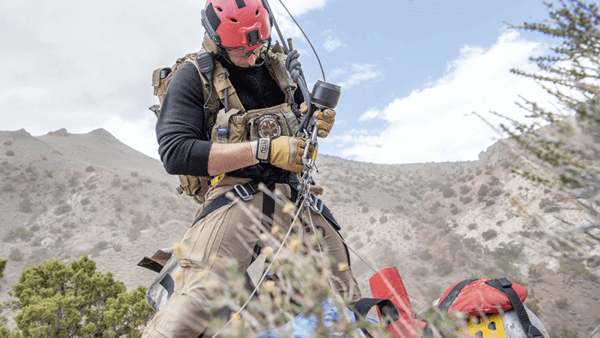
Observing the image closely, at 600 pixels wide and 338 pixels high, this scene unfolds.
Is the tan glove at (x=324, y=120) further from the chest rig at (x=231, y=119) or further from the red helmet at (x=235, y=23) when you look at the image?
the red helmet at (x=235, y=23)

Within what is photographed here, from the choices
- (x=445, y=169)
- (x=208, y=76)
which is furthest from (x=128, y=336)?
(x=445, y=169)

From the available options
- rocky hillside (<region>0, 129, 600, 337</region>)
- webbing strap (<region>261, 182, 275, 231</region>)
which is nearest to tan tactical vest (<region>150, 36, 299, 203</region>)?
webbing strap (<region>261, 182, 275, 231</region>)

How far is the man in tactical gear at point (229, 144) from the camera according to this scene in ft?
7.34

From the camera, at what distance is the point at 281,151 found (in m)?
2.38

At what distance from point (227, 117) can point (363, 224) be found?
2442 centimetres

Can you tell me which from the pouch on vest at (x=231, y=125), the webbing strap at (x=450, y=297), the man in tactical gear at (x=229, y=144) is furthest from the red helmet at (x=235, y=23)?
the webbing strap at (x=450, y=297)

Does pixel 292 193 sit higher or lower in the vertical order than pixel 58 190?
lower

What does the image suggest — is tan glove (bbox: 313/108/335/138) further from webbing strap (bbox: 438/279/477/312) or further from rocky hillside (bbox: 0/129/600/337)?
rocky hillside (bbox: 0/129/600/337)

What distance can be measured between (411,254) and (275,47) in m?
18.7

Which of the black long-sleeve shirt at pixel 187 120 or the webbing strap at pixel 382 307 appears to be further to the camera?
the black long-sleeve shirt at pixel 187 120

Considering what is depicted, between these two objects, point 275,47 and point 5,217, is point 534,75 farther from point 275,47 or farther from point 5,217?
point 5,217

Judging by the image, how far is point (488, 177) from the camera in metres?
26.7

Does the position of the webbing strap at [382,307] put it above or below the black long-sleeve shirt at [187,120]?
below

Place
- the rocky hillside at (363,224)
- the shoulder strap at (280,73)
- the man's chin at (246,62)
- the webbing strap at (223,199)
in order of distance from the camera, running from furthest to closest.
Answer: the rocky hillside at (363,224)
the shoulder strap at (280,73)
the man's chin at (246,62)
the webbing strap at (223,199)
